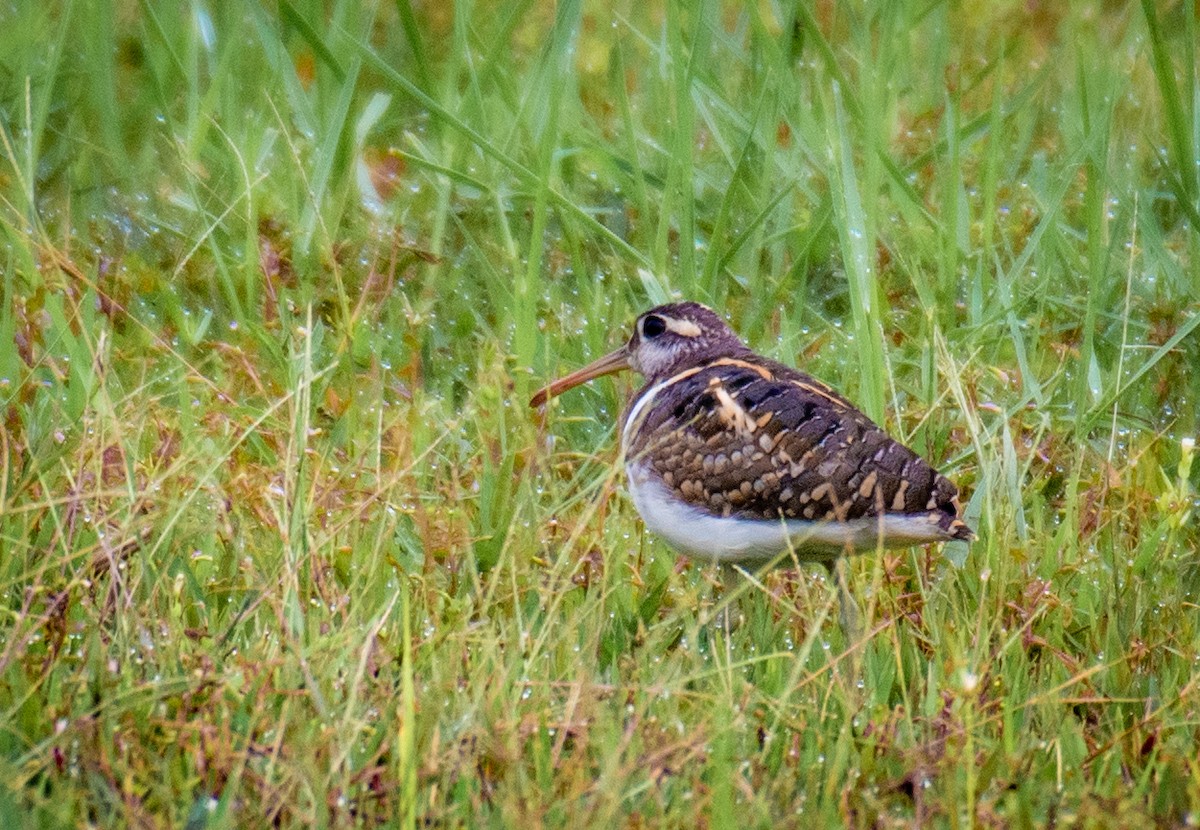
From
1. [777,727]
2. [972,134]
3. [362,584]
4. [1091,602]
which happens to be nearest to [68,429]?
[362,584]

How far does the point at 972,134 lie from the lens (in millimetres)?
6141

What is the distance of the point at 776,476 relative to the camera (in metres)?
3.92

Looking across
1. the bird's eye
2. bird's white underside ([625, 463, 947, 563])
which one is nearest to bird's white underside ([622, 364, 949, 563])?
bird's white underside ([625, 463, 947, 563])

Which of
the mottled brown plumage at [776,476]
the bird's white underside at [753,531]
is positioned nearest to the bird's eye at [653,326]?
the mottled brown plumage at [776,476]

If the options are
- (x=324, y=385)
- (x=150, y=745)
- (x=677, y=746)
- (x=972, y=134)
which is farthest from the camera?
(x=972, y=134)

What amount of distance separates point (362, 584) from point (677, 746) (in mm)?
1242

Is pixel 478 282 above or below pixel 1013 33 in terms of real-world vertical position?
below

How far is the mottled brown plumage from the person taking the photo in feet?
12.5

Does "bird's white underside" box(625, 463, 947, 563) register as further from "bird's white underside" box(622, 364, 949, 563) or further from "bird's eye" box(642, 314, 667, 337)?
"bird's eye" box(642, 314, 667, 337)

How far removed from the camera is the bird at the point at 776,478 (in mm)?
3822

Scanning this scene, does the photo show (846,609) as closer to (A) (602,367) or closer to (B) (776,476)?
(B) (776,476)

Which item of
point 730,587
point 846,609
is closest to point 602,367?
point 730,587

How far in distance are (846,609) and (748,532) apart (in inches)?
10.6

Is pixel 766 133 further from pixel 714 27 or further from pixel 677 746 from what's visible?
pixel 677 746
